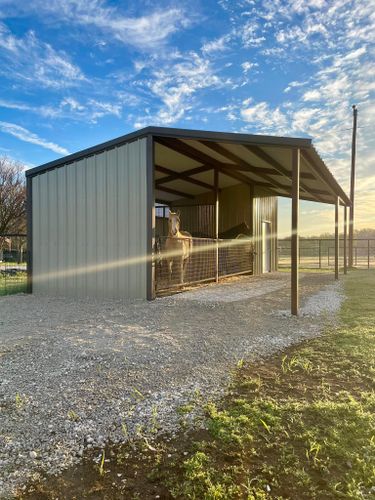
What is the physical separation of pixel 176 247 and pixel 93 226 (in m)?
1.93

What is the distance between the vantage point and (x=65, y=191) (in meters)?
7.44

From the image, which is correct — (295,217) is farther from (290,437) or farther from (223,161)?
(223,161)

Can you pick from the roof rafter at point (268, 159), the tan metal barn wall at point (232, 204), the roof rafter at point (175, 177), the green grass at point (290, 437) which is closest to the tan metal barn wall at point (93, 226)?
the roof rafter at point (268, 159)

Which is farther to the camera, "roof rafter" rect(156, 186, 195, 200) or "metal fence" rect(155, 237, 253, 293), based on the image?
"roof rafter" rect(156, 186, 195, 200)

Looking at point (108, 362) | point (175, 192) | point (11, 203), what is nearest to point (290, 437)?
point (108, 362)

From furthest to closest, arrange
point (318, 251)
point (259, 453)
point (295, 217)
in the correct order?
point (318, 251) → point (295, 217) → point (259, 453)

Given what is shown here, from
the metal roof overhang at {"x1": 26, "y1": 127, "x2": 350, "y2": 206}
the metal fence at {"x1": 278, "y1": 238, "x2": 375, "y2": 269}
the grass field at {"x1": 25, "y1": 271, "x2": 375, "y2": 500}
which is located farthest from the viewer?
the metal fence at {"x1": 278, "y1": 238, "x2": 375, "y2": 269}

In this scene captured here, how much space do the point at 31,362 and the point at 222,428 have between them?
Result: 1.96 m

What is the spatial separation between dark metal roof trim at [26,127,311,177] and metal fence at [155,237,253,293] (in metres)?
2.15

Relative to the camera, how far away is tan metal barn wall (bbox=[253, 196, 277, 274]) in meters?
12.4

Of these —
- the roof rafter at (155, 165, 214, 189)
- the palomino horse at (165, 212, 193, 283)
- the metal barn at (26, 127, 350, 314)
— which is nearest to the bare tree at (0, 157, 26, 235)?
the roof rafter at (155, 165, 214, 189)

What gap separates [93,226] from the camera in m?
7.05

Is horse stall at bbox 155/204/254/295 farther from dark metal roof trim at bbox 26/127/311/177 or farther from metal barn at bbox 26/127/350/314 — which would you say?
dark metal roof trim at bbox 26/127/311/177

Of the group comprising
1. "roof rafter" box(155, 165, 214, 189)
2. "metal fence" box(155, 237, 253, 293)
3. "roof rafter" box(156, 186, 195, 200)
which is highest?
"roof rafter" box(155, 165, 214, 189)
